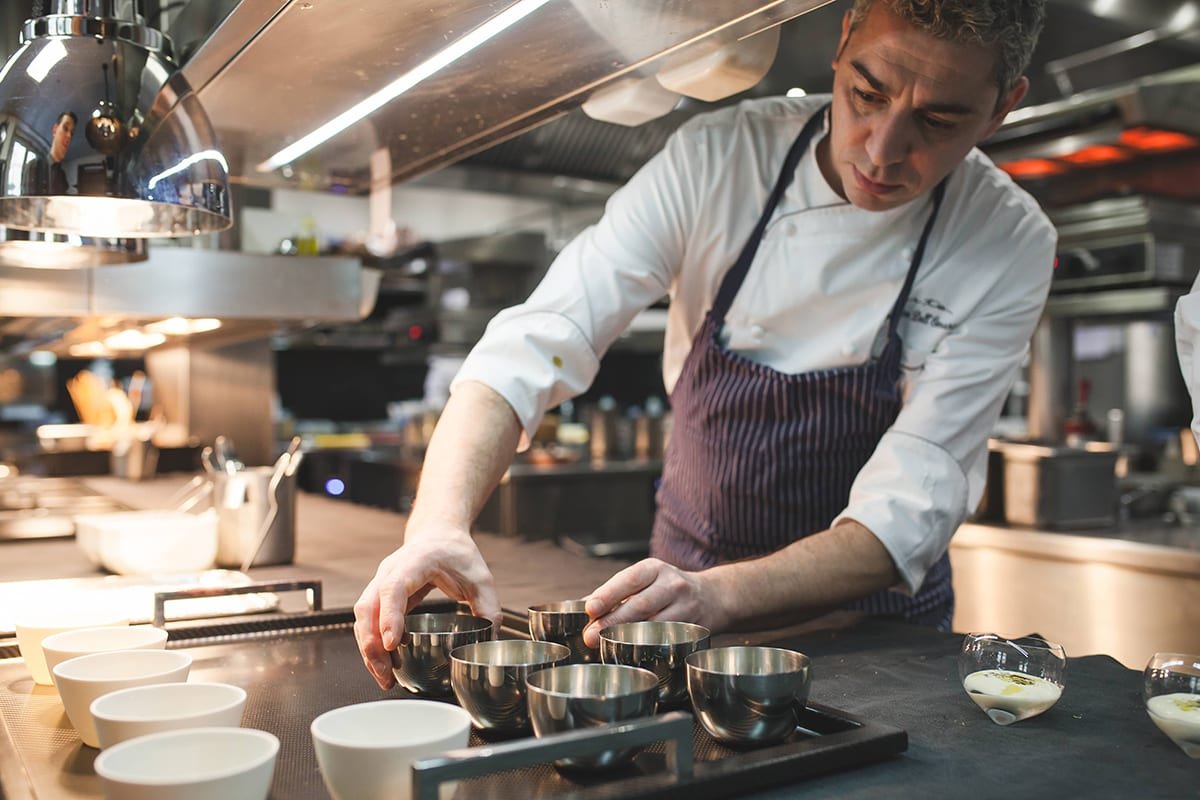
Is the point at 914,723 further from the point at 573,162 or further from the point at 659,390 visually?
the point at 659,390

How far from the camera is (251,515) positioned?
76.0 inches

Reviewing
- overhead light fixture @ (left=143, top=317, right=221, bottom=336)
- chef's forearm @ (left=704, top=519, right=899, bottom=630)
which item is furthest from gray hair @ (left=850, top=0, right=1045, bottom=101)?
overhead light fixture @ (left=143, top=317, right=221, bottom=336)

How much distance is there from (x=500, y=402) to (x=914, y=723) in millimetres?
804

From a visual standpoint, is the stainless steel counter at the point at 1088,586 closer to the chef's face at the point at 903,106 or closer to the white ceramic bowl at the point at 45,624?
the chef's face at the point at 903,106

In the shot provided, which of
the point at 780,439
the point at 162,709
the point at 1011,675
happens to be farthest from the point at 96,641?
the point at 780,439

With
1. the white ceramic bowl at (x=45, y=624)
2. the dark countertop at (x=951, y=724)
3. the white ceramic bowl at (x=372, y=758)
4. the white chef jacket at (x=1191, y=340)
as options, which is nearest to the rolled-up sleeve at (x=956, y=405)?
the dark countertop at (x=951, y=724)

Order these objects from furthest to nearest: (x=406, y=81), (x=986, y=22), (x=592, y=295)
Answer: (x=592, y=295) → (x=406, y=81) → (x=986, y=22)

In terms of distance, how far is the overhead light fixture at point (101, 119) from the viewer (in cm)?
127

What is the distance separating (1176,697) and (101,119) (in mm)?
1322

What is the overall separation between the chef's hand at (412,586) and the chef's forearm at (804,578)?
28 cm

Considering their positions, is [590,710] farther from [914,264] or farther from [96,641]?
[914,264]

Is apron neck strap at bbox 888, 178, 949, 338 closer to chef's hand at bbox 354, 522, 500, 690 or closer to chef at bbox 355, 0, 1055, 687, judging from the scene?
chef at bbox 355, 0, 1055, 687

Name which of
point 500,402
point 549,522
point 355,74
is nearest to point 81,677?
point 500,402

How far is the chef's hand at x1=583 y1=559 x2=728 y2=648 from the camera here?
1111 mm
